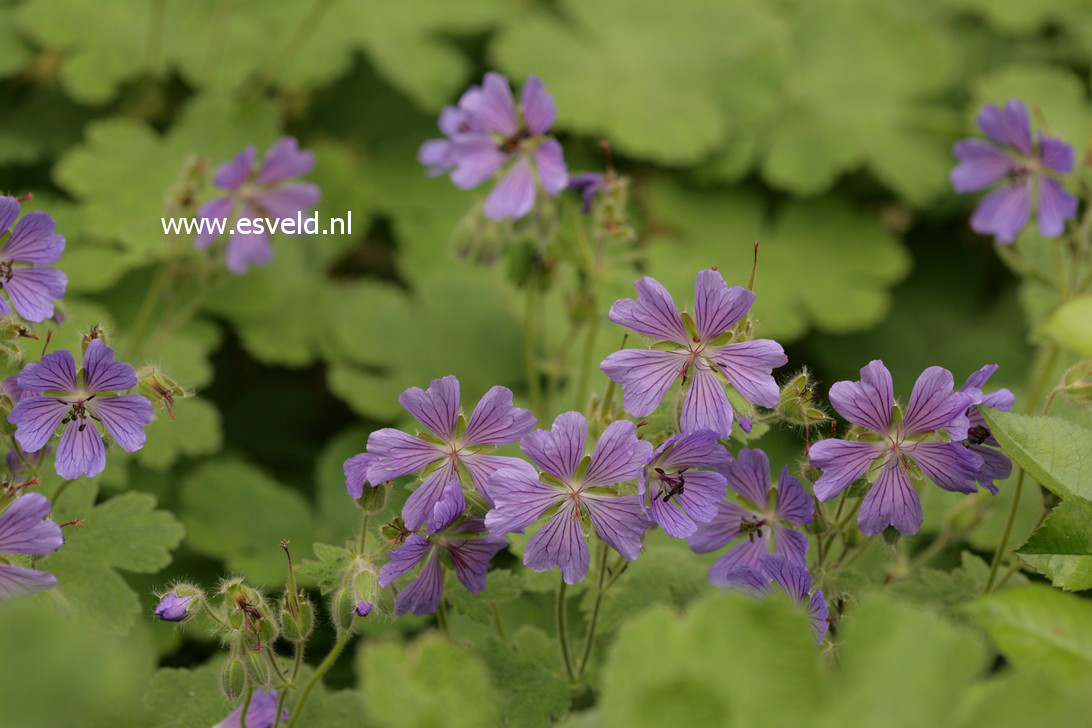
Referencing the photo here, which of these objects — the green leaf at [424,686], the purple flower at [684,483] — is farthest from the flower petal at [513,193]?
the green leaf at [424,686]

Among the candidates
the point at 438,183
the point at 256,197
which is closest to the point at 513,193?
the point at 256,197

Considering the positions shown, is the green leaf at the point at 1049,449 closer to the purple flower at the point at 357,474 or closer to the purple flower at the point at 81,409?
the purple flower at the point at 357,474

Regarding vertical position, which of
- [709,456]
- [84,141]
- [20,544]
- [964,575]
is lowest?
[84,141]

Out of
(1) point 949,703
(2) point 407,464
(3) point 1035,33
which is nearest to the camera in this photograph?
(1) point 949,703

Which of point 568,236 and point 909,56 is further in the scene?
point 909,56

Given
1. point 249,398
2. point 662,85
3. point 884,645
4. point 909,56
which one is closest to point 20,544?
point 884,645

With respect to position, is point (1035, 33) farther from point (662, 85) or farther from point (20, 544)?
point (20, 544)
